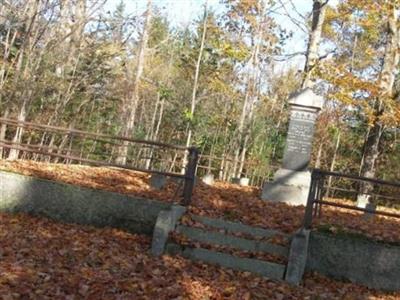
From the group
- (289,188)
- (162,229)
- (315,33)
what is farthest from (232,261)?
(315,33)

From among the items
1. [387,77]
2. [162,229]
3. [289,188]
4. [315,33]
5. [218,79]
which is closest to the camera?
[162,229]

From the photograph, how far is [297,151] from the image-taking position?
465 inches

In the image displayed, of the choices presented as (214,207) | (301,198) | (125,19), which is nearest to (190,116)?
(125,19)

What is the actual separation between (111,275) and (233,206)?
3.85 metres

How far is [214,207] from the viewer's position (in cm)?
941

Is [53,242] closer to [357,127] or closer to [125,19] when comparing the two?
[125,19]

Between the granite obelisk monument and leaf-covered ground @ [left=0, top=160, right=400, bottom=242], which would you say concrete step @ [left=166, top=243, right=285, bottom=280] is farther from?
the granite obelisk monument

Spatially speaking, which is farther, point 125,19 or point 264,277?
point 125,19

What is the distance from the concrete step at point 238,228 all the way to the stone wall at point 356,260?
1.93 ft

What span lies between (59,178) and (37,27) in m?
7.88

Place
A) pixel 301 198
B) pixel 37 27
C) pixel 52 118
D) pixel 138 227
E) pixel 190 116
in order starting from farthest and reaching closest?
pixel 190 116 < pixel 52 118 < pixel 37 27 < pixel 301 198 < pixel 138 227

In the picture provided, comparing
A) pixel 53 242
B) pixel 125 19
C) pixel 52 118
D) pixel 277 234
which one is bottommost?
pixel 53 242

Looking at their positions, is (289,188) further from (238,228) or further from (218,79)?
(218,79)

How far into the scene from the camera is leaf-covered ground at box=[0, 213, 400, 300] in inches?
228
